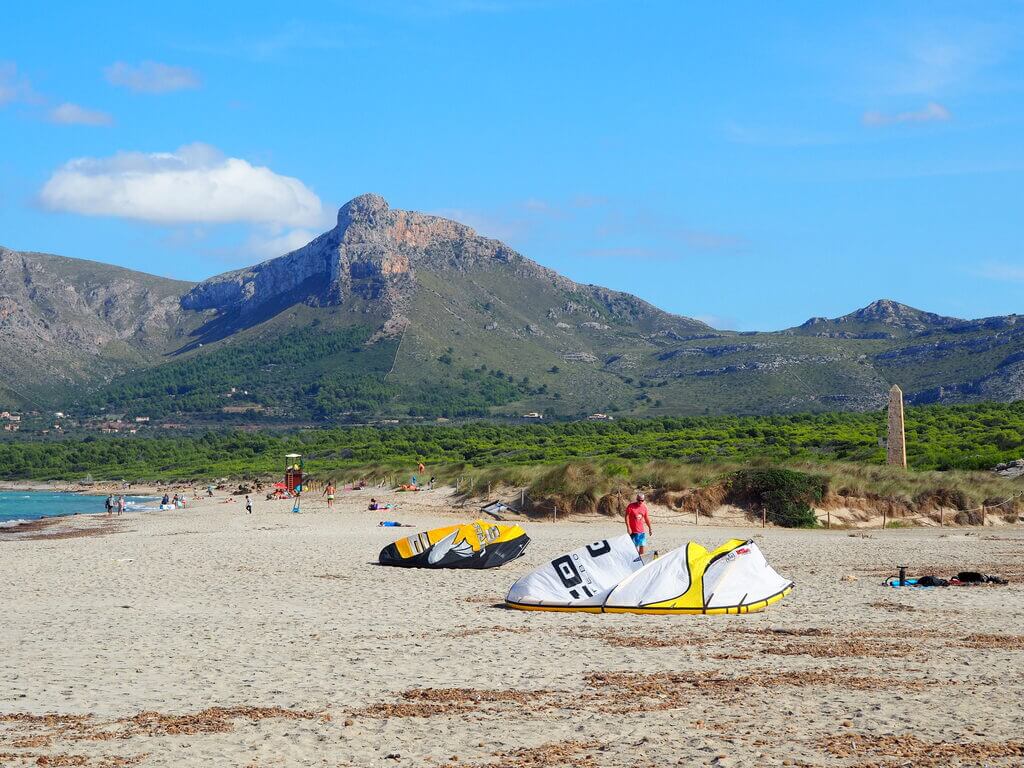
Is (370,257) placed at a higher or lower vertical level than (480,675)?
higher

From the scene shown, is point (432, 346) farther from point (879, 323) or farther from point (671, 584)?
point (671, 584)

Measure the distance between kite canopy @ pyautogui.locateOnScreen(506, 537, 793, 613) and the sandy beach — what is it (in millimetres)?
258

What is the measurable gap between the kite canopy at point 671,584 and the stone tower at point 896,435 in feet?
79.8

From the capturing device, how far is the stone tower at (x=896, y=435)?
36.9m

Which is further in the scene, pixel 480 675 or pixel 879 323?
pixel 879 323

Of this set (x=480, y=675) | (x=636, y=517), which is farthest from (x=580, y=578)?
(x=636, y=517)

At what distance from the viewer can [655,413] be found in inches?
4628

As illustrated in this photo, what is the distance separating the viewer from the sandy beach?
732cm

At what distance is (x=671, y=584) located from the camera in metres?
13.5

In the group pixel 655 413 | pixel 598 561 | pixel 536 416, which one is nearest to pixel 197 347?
pixel 536 416

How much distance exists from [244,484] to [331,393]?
71.4 metres

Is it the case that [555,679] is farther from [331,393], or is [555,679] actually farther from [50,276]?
[50,276]

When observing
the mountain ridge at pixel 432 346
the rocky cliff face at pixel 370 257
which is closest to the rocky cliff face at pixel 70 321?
the mountain ridge at pixel 432 346

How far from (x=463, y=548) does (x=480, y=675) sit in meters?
9.31
